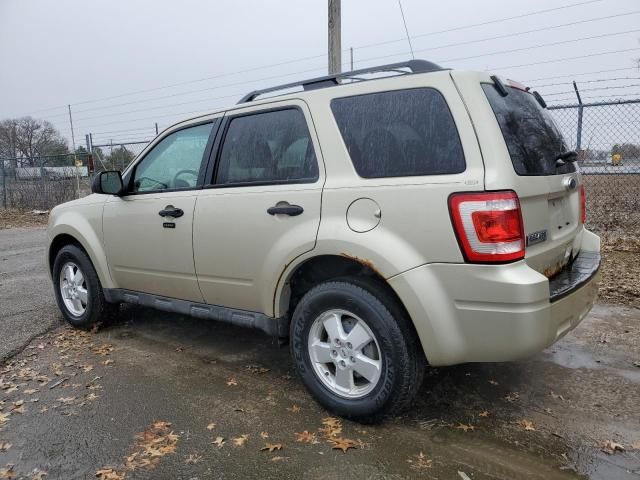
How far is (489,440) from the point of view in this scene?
2.83 m

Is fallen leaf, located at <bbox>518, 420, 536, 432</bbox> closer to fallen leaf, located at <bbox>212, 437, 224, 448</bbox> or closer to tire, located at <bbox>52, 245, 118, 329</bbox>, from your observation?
fallen leaf, located at <bbox>212, 437, 224, 448</bbox>

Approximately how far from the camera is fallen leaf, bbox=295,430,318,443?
2875 millimetres

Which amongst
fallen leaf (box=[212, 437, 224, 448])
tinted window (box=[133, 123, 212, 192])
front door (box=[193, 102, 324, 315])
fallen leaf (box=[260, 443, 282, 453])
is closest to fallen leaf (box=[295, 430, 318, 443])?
fallen leaf (box=[260, 443, 282, 453])

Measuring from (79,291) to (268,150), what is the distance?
2.57 m

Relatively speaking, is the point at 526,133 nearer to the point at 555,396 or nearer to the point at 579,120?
the point at 555,396

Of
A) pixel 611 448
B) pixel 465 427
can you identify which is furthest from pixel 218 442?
pixel 611 448

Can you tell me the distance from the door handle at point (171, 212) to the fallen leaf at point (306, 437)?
5.77 ft

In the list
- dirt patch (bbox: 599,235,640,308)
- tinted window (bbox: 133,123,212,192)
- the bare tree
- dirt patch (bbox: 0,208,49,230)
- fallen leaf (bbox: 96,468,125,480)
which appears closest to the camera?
fallen leaf (bbox: 96,468,125,480)

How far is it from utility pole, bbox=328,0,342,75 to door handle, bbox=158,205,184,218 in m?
5.47

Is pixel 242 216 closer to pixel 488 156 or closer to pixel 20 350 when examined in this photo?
pixel 488 156

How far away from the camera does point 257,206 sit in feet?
10.8

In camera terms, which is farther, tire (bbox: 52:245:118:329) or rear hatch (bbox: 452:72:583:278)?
tire (bbox: 52:245:118:329)

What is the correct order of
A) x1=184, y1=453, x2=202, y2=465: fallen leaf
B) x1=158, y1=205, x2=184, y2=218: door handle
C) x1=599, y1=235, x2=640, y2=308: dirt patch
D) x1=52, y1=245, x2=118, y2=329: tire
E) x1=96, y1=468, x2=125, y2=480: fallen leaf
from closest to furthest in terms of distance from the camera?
1. x1=96, y1=468, x2=125, y2=480: fallen leaf
2. x1=184, y1=453, x2=202, y2=465: fallen leaf
3. x1=158, y1=205, x2=184, y2=218: door handle
4. x1=52, y1=245, x2=118, y2=329: tire
5. x1=599, y1=235, x2=640, y2=308: dirt patch

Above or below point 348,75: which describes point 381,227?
below
